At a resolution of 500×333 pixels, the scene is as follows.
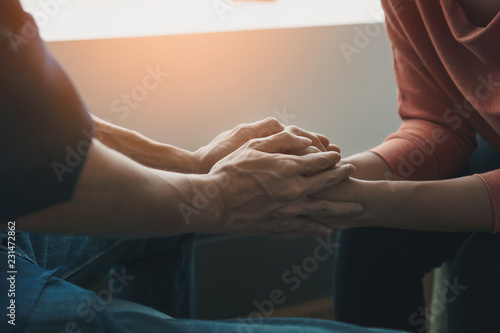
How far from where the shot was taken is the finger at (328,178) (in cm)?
76

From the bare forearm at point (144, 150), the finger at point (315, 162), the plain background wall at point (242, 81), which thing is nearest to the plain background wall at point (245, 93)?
the plain background wall at point (242, 81)

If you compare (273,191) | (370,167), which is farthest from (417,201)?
(273,191)

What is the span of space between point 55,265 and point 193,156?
0.31 m

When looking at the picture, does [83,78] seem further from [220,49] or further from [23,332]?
[23,332]

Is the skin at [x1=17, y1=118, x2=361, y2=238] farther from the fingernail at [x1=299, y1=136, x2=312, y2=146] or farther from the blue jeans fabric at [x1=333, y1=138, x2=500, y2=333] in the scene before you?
the blue jeans fabric at [x1=333, y1=138, x2=500, y2=333]

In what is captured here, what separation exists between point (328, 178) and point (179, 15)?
635 mm

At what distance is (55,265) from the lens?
0.72 m

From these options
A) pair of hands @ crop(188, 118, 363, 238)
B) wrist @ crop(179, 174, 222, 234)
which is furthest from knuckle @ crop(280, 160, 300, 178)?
wrist @ crop(179, 174, 222, 234)

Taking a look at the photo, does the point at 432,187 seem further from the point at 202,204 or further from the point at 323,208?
the point at 202,204

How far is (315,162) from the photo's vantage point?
0.77 m

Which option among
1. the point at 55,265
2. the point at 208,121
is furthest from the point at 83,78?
the point at 55,265

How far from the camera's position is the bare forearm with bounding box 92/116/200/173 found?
87 centimetres

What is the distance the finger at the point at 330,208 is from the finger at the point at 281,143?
10 centimetres

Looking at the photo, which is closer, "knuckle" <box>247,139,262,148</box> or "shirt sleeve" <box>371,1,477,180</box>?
"knuckle" <box>247,139,262,148</box>
